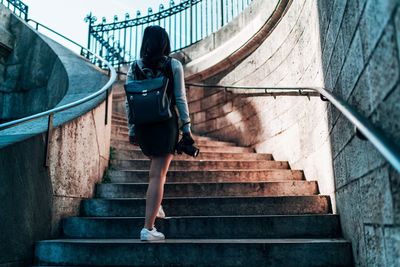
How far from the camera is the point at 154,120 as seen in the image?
2.52 m

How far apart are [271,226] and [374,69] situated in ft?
5.50

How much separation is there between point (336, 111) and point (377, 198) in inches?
41.2

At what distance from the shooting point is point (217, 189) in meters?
3.77

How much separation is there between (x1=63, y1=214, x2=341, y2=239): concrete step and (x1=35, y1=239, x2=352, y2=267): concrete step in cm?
31

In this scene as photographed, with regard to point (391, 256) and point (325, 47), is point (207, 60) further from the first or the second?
point (391, 256)

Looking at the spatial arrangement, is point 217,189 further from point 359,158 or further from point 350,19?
point 350,19

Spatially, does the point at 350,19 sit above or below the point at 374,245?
above

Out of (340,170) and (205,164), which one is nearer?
(340,170)

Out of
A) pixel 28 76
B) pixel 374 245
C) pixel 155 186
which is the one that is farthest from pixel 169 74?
pixel 28 76

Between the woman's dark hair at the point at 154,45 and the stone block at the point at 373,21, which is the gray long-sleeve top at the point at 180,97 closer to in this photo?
the woman's dark hair at the point at 154,45

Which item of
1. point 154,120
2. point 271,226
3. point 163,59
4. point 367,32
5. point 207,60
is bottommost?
point 271,226

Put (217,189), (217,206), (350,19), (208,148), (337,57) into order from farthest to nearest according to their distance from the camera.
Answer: (208,148), (217,189), (217,206), (337,57), (350,19)

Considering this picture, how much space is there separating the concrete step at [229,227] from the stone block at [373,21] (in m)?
1.58

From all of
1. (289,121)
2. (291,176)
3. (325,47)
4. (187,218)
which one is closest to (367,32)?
(325,47)
